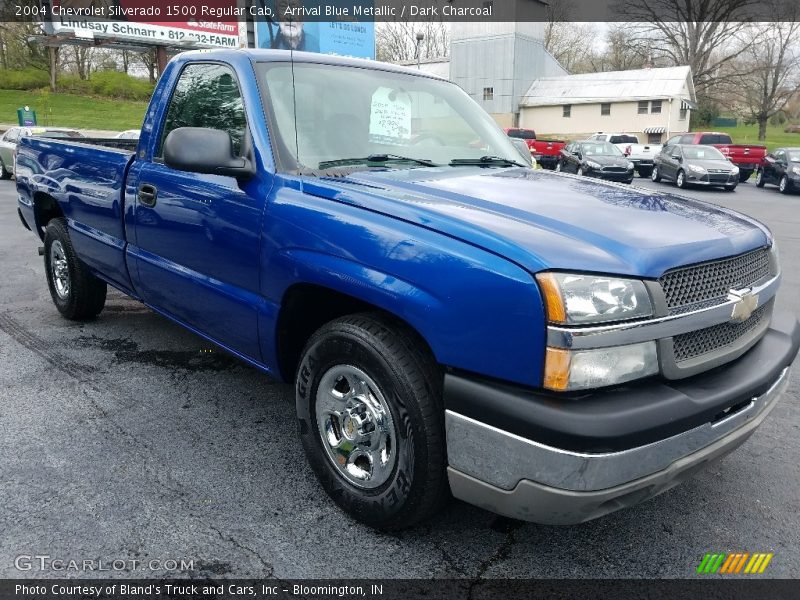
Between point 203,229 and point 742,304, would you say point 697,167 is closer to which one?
point 742,304

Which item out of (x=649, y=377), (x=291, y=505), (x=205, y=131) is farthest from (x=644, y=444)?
(x=205, y=131)

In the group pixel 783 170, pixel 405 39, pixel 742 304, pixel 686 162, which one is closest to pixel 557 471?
pixel 742 304

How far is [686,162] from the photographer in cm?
2072

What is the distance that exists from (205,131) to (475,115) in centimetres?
177

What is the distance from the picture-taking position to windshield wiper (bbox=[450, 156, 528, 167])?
3.35 meters

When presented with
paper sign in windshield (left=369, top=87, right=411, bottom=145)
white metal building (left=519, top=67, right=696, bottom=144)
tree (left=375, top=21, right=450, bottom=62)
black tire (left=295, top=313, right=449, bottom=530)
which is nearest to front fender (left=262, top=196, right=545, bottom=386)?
black tire (left=295, top=313, right=449, bottom=530)

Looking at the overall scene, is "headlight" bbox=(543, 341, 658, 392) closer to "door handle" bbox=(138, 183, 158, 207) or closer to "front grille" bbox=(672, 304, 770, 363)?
"front grille" bbox=(672, 304, 770, 363)

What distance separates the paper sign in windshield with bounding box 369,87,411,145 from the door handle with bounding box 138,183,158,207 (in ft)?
4.19

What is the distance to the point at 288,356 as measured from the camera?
9.73ft

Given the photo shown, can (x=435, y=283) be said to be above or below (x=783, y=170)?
above

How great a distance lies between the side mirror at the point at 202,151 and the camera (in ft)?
9.04

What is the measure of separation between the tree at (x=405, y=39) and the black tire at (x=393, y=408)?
191 feet

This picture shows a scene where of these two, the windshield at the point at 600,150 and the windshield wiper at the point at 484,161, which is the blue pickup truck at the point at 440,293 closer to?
the windshield wiper at the point at 484,161

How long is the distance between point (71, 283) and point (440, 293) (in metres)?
3.98
